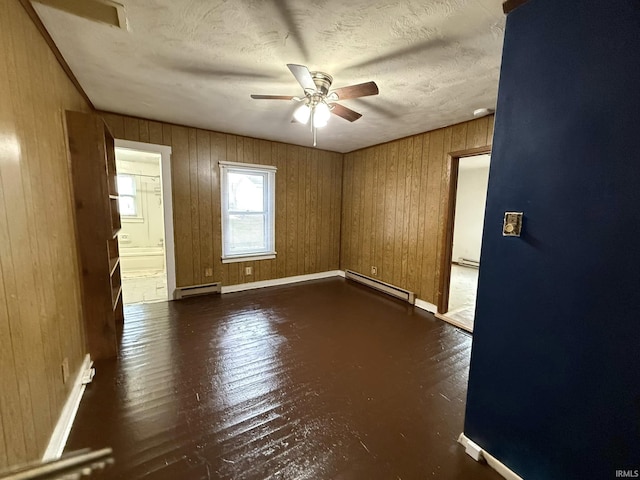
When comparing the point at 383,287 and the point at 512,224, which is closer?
the point at 512,224

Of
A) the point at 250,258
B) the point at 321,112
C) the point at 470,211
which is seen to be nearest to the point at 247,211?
the point at 250,258

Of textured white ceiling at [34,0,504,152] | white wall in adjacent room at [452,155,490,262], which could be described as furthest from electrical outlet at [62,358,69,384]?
white wall in adjacent room at [452,155,490,262]

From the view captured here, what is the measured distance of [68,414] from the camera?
5.52 ft

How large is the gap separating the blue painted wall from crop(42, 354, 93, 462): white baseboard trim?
215 cm

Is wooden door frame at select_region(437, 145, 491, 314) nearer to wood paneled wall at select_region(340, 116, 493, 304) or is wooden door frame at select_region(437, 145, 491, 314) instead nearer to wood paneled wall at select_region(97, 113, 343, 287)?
wood paneled wall at select_region(340, 116, 493, 304)

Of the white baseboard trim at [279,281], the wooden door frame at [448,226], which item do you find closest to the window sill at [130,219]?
the white baseboard trim at [279,281]

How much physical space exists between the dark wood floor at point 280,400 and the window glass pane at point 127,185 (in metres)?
3.31

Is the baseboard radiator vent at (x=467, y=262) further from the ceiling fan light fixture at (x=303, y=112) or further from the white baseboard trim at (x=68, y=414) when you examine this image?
the white baseboard trim at (x=68, y=414)

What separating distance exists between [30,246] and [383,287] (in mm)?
3922

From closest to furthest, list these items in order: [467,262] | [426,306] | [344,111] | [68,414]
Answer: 1. [68,414]
2. [344,111]
3. [426,306]
4. [467,262]

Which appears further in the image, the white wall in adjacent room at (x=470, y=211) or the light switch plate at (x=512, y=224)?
the white wall in adjacent room at (x=470, y=211)

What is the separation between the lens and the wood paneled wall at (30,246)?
1.15 m

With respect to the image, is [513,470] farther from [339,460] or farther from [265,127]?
[265,127]

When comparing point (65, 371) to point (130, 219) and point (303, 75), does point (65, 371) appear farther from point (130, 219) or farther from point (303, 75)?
point (130, 219)
